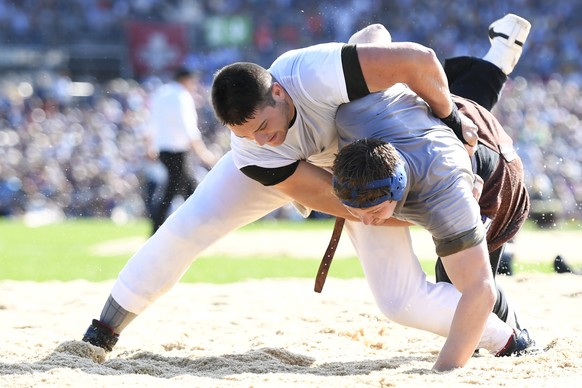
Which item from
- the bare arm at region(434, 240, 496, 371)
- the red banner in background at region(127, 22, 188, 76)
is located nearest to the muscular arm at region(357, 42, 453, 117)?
the bare arm at region(434, 240, 496, 371)

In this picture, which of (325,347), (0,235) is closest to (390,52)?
(325,347)

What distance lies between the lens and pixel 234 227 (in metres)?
4.71

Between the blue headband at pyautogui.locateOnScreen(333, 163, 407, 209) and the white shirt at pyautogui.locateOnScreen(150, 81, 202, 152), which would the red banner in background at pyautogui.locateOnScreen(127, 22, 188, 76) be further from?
the blue headband at pyautogui.locateOnScreen(333, 163, 407, 209)

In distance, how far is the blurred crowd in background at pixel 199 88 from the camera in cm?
1914

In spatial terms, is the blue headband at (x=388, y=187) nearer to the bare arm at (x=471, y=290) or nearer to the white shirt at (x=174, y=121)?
the bare arm at (x=471, y=290)

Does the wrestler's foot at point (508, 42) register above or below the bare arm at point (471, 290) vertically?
above

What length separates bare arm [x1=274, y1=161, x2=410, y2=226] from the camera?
13.6ft

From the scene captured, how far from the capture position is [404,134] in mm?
3873

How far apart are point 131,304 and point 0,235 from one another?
9566 mm

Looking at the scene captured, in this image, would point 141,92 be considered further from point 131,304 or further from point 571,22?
point 131,304

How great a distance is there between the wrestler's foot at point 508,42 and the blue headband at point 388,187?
2108 mm

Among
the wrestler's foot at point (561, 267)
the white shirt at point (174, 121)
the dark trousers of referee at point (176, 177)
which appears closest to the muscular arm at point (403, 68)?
the wrestler's foot at point (561, 267)

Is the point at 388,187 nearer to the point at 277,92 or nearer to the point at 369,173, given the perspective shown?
the point at 369,173

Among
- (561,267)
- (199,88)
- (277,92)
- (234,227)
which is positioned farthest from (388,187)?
(199,88)
